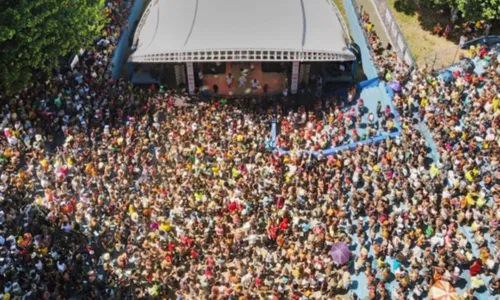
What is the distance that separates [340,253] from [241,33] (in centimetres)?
1594

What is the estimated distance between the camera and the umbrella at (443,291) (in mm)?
23719

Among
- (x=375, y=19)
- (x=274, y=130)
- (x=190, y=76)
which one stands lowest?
(x=274, y=130)

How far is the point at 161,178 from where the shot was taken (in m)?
30.5

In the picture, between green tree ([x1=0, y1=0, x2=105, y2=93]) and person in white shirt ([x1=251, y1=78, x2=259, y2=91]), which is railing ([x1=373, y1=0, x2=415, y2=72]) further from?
green tree ([x1=0, y1=0, x2=105, y2=93])

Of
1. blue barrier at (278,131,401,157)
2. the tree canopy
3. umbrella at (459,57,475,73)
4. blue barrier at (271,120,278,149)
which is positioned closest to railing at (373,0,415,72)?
umbrella at (459,57,475,73)

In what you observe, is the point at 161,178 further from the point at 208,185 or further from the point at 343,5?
the point at 343,5

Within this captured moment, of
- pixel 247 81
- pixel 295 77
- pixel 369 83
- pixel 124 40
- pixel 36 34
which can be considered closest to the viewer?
pixel 36 34

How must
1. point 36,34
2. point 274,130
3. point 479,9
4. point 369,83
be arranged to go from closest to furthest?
point 36,34, point 274,130, point 369,83, point 479,9

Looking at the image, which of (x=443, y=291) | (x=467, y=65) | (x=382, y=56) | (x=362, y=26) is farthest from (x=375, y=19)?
(x=443, y=291)

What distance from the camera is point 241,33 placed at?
3584cm

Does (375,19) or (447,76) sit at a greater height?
(447,76)

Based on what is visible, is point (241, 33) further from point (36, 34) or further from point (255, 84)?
point (36, 34)

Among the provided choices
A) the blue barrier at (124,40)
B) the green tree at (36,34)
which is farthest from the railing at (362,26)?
the green tree at (36,34)

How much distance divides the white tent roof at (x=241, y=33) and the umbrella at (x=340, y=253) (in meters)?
13.2
